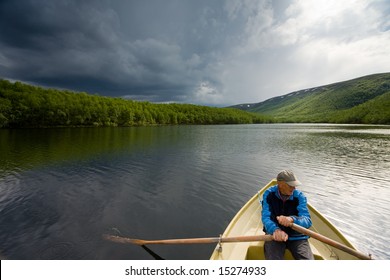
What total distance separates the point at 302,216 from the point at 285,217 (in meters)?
0.70

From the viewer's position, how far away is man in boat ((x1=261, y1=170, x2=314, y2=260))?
5.90 meters

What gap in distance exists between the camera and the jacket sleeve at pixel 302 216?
5.96 metres

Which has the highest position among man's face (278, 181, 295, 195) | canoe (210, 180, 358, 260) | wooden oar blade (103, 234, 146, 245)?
man's face (278, 181, 295, 195)

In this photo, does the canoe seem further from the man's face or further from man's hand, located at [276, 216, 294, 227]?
the man's face

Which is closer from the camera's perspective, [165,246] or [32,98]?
[165,246]

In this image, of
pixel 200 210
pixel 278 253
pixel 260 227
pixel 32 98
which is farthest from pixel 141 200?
pixel 32 98

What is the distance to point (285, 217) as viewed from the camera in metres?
5.75

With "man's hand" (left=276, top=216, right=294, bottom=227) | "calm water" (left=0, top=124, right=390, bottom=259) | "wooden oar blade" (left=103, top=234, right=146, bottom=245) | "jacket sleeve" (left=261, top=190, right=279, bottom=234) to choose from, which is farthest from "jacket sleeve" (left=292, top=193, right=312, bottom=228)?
"wooden oar blade" (left=103, top=234, right=146, bottom=245)

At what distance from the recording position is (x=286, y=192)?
20.2 ft

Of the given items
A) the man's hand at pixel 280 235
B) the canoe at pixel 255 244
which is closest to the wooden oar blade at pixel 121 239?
the canoe at pixel 255 244

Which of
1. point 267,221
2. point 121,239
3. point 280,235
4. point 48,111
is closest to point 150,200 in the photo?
point 121,239

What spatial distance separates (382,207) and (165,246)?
44.8 feet

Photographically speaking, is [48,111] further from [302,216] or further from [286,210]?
[302,216]
